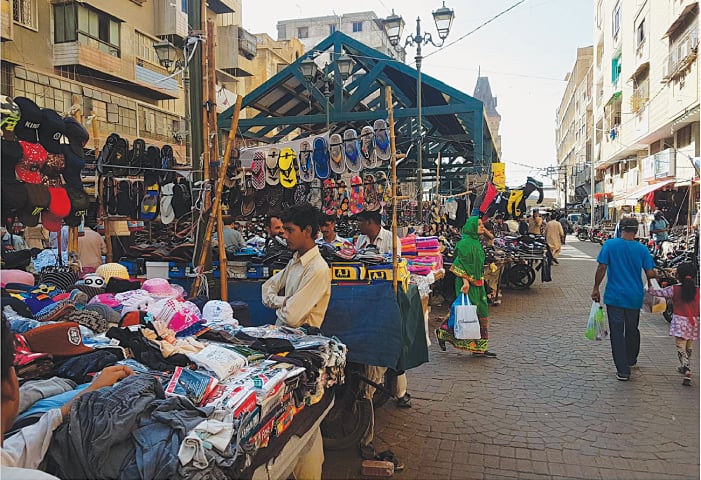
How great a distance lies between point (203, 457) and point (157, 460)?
0.51 ft

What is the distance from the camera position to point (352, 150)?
645 centimetres

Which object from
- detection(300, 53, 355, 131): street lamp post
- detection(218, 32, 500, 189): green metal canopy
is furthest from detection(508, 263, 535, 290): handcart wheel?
detection(300, 53, 355, 131): street lamp post

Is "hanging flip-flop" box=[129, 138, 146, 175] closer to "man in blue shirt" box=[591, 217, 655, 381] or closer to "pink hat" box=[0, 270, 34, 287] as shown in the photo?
"pink hat" box=[0, 270, 34, 287]

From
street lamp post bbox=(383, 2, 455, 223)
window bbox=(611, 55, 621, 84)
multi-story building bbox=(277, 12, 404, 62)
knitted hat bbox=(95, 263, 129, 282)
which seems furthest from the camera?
multi-story building bbox=(277, 12, 404, 62)

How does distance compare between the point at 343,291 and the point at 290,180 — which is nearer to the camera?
the point at 343,291

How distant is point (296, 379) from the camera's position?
279 centimetres

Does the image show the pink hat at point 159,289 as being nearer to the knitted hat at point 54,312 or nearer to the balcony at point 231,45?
the knitted hat at point 54,312

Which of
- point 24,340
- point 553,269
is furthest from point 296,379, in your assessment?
point 553,269

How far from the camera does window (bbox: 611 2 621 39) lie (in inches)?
1286

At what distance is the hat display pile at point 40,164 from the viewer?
3344 mm

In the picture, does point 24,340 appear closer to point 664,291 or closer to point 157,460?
point 157,460

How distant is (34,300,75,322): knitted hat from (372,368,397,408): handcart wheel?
2668 mm

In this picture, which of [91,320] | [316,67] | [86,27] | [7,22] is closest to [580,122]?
[316,67]

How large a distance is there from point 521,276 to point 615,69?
88.2 feet
